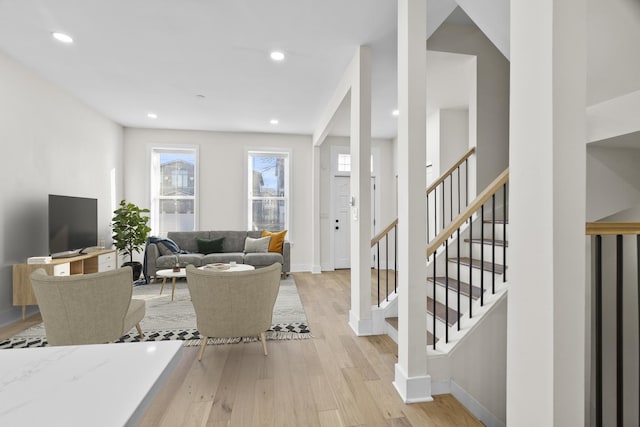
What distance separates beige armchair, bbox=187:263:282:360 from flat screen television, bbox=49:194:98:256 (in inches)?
103

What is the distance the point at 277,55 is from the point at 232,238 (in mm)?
3825

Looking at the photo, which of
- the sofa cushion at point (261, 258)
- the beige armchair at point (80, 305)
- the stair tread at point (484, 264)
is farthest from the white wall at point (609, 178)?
the sofa cushion at point (261, 258)

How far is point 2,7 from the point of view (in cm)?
268

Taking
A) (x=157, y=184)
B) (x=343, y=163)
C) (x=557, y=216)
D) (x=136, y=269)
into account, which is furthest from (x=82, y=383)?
(x=343, y=163)

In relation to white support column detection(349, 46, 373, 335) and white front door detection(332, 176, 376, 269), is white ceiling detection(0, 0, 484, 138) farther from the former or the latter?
white front door detection(332, 176, 376, 269)

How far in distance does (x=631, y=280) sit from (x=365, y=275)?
200 cm

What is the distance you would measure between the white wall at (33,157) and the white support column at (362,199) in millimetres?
3760

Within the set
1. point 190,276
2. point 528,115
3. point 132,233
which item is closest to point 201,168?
point 132,233

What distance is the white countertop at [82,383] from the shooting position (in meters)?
0.50

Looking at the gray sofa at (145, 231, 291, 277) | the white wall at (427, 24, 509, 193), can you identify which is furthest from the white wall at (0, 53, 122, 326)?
the white wall at (427, 24, 509, 193)

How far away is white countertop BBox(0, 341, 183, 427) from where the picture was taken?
1.65 feet

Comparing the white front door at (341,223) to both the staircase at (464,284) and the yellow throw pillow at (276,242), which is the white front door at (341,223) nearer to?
the yellow throw pillow at (276,242)

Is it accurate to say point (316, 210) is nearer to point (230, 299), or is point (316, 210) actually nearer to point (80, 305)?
point (230, 299)

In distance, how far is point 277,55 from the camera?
3477 mm
